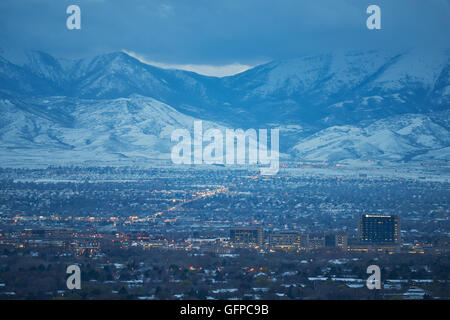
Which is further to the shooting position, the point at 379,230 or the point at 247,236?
the point at 379,230

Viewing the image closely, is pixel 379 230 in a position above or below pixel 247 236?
above
